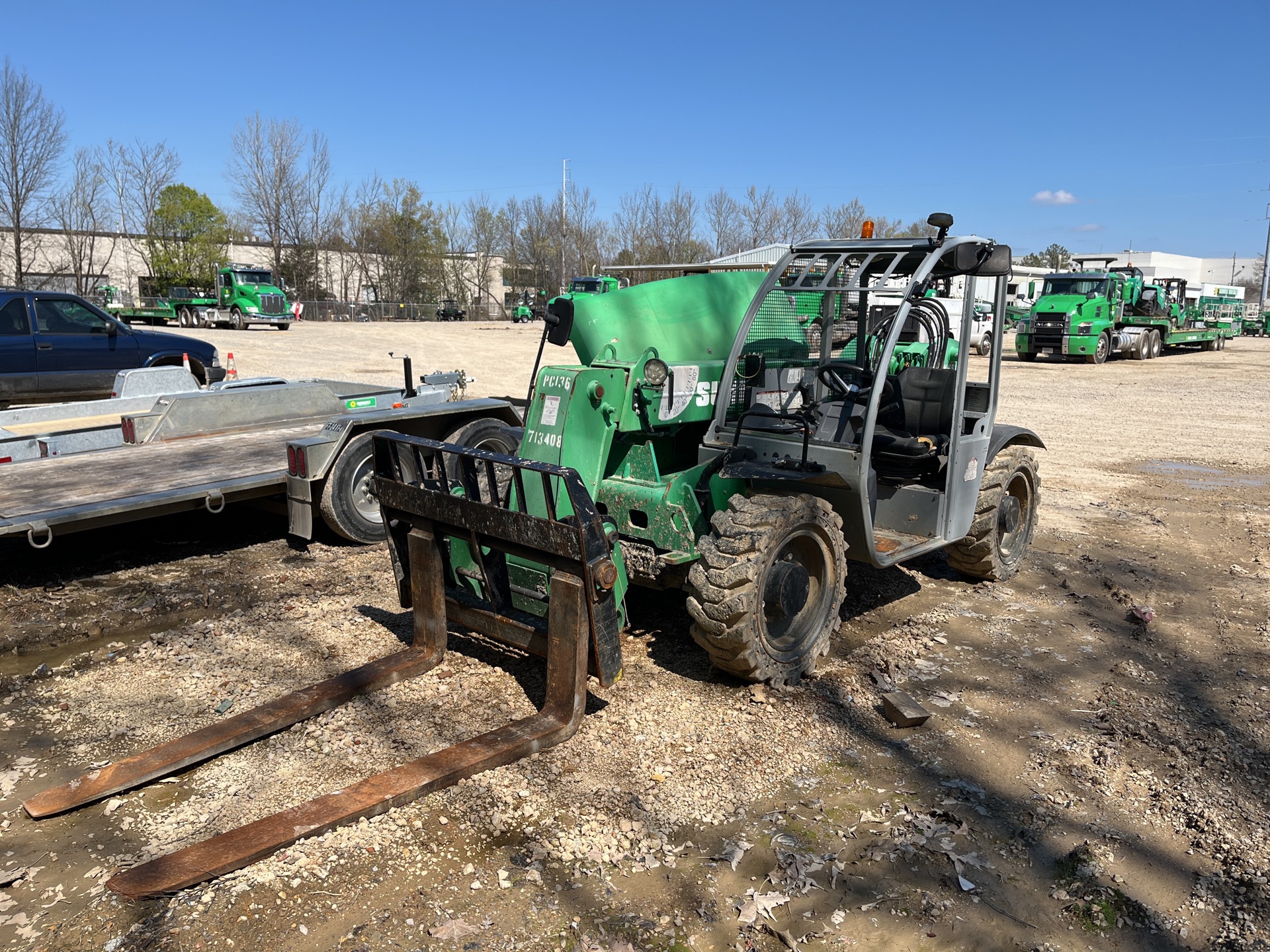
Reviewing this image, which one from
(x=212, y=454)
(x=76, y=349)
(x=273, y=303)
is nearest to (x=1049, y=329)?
(x=76, y=349)

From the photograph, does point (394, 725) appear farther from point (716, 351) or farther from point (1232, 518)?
point (1232, 518)

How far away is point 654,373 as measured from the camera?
194 inches

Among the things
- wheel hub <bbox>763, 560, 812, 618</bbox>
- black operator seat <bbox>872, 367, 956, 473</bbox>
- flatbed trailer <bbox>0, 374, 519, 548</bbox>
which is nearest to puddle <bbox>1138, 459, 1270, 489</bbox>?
black operator seat <bbox>872, 367, 956, 473</bbox>

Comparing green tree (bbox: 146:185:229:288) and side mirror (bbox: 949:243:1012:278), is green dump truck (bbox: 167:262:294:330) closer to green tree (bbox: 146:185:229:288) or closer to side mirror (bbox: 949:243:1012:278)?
green tree (bbox: 146:185:229:288)

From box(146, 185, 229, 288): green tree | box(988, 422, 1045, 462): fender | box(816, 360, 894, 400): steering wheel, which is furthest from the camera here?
box(146, 185, 229, 288): green tree

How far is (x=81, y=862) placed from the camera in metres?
3.26

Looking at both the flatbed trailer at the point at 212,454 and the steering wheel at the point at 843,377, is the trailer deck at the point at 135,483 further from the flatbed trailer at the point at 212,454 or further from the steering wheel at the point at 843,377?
the steering wheel at the point at 843,377

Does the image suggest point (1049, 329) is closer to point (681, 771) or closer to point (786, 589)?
point (786, 589)

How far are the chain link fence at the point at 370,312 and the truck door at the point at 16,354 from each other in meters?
41.6

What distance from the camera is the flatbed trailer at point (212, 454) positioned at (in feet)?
18.6

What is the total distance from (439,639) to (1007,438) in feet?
13.3

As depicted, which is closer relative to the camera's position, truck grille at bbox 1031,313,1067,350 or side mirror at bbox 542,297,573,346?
side mirror at bbox 542,297,573,346

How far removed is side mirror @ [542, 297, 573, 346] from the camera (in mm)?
5402

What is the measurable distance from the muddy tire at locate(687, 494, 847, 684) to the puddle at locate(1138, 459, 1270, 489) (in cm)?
745
